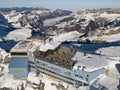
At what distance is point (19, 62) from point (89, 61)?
25.7 metres

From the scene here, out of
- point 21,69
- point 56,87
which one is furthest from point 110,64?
point 21,69

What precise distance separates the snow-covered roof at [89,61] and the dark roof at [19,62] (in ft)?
60.2

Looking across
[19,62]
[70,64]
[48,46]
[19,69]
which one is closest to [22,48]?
[19,62]

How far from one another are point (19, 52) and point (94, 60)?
28.3 m

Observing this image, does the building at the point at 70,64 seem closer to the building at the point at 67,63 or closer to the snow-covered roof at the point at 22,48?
the building at the point at 67,63

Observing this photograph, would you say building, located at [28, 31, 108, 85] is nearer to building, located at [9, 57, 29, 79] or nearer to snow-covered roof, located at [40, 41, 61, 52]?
snow-covered roof, located at [40, 41, 61, 52]

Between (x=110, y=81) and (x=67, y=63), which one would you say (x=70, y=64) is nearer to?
(x=67, y=63)

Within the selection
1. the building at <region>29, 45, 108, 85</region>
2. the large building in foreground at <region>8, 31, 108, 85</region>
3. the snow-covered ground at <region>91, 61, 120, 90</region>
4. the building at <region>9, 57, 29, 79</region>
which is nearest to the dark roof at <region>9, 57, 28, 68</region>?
the building at <region>9, 57, 29, 79</region>

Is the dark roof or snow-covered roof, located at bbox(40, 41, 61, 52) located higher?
snow-covered roof, located at bbox(40, 41, 61, 52)

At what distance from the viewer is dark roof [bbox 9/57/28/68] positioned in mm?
71044

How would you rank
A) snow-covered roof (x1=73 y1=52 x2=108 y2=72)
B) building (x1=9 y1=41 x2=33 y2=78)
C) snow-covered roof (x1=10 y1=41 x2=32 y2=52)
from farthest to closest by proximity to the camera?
snow-covered roof (x1=10 y1=41 x2=32 y2=52) → building (x1=9 y1=41 x2=33 y2=78) → snow-covered roof (x1=73 y1=52 x2=108 y2=72)

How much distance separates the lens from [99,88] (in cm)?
5416

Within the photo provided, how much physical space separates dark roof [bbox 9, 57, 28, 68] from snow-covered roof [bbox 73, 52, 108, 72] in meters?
18.3

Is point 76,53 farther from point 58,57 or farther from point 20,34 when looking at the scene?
point 20,34
